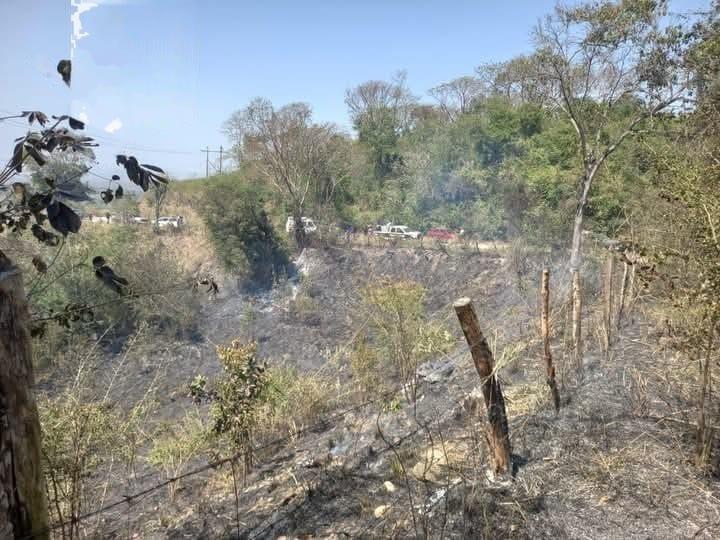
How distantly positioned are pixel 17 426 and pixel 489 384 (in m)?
1.89

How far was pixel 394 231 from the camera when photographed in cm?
1552

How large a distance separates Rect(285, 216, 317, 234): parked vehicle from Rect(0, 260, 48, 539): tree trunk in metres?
13.6

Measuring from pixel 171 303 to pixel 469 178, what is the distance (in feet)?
28.4

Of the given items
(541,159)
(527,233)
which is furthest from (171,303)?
(541,159)

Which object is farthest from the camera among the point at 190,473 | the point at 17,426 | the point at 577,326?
the point at 577,326

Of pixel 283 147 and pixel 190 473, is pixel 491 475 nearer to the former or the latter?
pixel 190 473

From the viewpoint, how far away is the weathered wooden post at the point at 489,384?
2377 mm

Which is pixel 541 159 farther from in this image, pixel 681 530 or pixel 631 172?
pixel 681 530

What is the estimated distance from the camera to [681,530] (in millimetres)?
2146

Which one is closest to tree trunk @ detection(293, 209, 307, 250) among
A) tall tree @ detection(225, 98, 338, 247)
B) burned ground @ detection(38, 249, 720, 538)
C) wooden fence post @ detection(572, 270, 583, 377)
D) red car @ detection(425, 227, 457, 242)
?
tall tree @ detection(225, 98, 338, 247)

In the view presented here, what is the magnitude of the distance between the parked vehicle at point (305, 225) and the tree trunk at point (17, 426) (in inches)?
534

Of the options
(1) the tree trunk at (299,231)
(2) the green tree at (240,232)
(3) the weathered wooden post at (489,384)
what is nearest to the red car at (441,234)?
(1) the tree trunk at (299,231)

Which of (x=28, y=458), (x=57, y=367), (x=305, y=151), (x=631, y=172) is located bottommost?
(x=57, y=367)

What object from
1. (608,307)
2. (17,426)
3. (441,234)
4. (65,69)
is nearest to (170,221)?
(441,234)
